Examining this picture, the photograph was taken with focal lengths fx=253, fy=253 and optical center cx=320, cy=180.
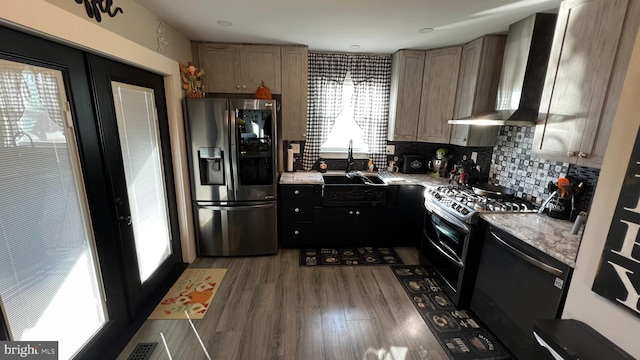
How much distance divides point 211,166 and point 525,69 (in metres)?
3.06

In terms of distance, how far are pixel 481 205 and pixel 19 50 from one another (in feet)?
9.81

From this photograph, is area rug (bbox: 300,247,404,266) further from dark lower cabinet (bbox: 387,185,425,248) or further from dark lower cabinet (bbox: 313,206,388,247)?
dark lower cabinet (bbox: 387,185,425,248)

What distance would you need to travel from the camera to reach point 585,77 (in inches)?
60.4

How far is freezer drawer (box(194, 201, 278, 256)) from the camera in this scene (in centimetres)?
285

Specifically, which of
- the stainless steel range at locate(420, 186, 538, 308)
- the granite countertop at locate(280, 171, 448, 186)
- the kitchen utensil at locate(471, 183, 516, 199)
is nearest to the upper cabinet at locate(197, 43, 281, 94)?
the granite countertop at locate(280, 171, 448, 186)

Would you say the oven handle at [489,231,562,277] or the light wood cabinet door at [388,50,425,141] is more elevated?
the light wood cabinet door at [388,50,425,141]

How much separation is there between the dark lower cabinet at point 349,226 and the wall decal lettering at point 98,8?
2406 mm

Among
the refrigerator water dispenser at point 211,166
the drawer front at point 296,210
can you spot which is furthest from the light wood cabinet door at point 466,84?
the refrigerator water dispenser at point 211,166

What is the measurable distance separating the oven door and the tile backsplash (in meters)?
0.81

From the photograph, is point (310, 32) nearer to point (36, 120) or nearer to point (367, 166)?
point (367, 166)

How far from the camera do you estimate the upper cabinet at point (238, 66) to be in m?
2.89

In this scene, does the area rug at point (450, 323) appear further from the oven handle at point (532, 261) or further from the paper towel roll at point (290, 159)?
the paper towel roll at point (290, 159)

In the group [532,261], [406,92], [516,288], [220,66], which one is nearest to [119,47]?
[220,66]

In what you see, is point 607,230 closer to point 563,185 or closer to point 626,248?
point 626,248
